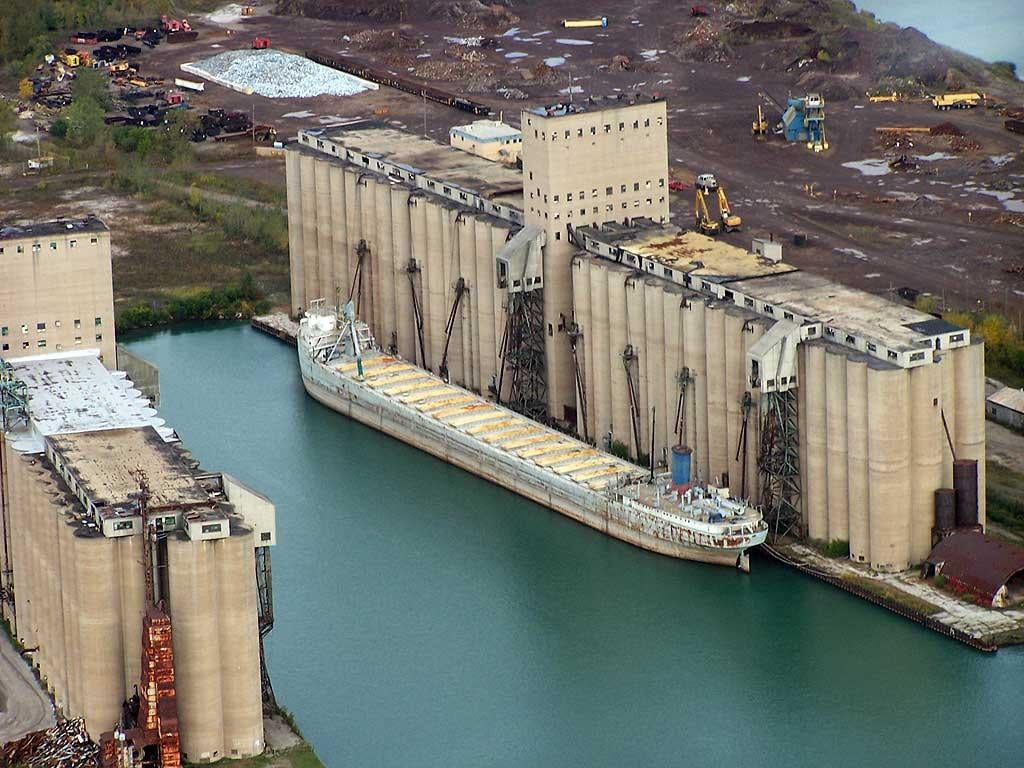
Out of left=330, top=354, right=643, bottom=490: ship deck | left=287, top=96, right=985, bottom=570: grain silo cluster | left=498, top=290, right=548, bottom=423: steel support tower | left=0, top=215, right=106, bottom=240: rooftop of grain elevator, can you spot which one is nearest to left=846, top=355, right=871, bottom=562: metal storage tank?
left=287, top=96, right=985, bottom=570: grain silo cluster

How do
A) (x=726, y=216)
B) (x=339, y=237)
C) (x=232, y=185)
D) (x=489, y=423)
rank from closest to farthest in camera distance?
(x=489, y=423) → (x=339, y=237) → (x=726, y=216) → (x=232, y=185)

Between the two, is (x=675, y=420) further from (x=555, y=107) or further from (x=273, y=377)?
(x=273, y=377)

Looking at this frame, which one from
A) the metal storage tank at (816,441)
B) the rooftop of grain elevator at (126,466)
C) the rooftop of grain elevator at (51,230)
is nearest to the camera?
the rooftop of grain elevator at (126,466)

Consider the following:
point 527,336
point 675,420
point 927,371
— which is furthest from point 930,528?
point 527,336

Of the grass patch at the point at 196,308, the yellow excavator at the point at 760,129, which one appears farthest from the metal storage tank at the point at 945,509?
the yellow excavator at the point at 760,129

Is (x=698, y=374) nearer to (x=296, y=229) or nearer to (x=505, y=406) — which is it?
(x=505, y=406)

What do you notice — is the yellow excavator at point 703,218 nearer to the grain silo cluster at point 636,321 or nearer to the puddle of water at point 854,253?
the puddle of water at point 854,253

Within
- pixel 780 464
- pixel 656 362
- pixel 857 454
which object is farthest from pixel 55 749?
pixel 656 362
